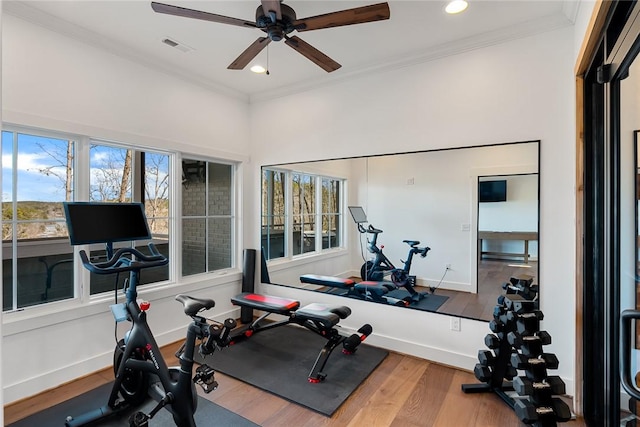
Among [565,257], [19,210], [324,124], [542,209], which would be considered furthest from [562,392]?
[19,210]

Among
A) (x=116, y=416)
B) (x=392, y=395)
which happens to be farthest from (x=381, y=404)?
(x=116, y=416)

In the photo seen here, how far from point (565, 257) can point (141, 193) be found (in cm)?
395

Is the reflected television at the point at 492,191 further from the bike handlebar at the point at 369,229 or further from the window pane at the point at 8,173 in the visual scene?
the window pane at the point at 8,173

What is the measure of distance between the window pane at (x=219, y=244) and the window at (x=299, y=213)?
1.51 feet

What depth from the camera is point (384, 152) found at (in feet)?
12.2

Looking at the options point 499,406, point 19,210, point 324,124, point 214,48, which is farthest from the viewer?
point 324,124

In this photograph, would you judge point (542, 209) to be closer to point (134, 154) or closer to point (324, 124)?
point (324, 124)

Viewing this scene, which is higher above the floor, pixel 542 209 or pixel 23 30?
pixel 23 30

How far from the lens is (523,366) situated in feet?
7.54

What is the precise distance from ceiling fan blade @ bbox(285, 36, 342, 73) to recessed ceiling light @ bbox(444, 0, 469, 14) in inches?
37.6

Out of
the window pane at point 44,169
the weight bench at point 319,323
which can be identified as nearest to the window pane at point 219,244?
the weight bench at point 319,323

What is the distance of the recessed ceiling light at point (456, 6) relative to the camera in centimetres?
267

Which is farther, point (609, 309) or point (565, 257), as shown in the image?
point (565, 257)

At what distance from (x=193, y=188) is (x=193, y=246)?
68cm
